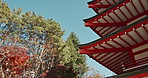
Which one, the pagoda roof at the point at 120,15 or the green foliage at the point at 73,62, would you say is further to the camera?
the green foliage at the point at 73,62

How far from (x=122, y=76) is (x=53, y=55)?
21.0 m

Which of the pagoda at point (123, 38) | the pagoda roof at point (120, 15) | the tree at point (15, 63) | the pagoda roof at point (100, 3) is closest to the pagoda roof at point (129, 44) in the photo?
the pagoda at point (123, 38)

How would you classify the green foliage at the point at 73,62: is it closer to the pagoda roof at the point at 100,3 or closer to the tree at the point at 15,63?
the tree at the point at 15,63

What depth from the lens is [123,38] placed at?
582cm

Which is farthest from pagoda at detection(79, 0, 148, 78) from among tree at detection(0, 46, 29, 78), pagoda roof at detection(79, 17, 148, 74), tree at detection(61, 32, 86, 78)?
tree at detection(61, 32, 86, 78)

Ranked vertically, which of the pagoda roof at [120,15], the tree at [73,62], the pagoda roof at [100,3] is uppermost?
the pagoda roof at [100,3]

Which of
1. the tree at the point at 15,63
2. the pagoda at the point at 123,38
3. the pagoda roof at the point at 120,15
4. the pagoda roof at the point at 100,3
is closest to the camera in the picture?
the pagoda at the point at 123,38

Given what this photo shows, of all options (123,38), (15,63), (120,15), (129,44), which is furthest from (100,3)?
(15,63)

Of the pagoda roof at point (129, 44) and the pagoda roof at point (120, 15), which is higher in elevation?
the pagoda roof at point (120, 15)

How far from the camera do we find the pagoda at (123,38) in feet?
17.1

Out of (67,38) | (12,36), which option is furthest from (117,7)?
(67,38)

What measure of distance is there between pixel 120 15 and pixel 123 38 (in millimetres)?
2041

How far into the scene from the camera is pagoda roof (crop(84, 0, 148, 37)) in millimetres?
6609

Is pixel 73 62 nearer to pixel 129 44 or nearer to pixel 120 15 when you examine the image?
pixel 120 15
